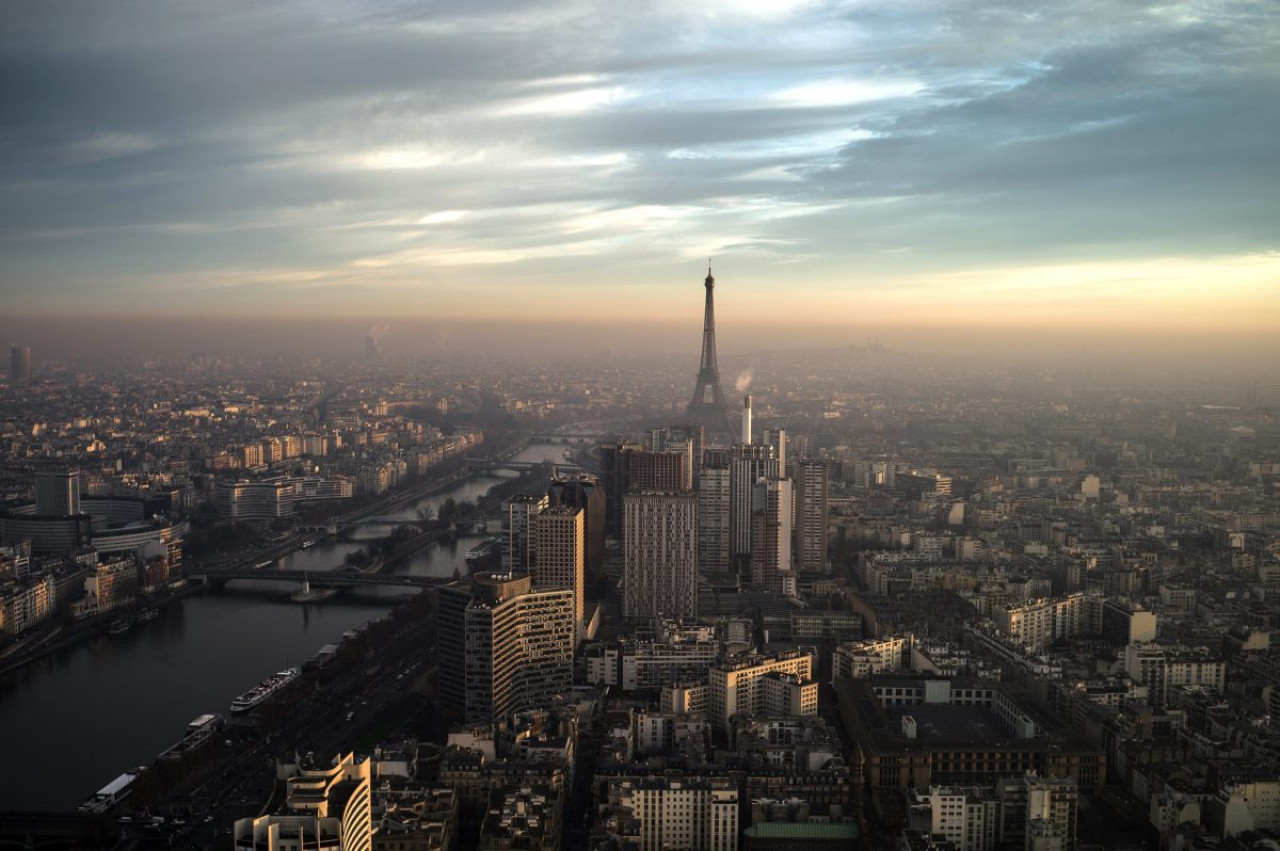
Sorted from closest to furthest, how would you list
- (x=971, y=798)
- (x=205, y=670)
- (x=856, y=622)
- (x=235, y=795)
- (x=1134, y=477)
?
(x=971, y=798)
(x=235, y=795)
(x=205, y=670)
(x=856, y=622)
(x=1134, y=477)

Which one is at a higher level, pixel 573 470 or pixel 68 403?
pixel 68 403

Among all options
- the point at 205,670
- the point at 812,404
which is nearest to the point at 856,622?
the point at 205,670

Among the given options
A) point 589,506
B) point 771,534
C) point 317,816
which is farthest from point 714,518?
point 317,816

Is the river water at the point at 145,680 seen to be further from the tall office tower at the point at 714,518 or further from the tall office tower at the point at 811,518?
the tall office tower at the point at 811,518

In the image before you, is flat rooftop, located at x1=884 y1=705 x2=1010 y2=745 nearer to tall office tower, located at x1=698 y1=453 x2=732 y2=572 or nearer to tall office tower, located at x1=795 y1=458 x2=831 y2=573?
tall office tower, located at x1=698 y1=453 x2=732 y2=572

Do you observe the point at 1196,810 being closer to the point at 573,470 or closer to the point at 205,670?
the point at 205,670

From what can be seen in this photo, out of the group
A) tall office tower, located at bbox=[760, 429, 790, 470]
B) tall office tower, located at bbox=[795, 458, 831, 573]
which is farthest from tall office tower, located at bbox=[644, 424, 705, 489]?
tall office tower, located at bbox=[795, 458, 831, 573]

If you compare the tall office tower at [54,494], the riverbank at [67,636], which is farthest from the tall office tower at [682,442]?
the tall office tower at [54,494]

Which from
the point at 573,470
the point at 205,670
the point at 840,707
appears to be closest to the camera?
the point at 840,707
